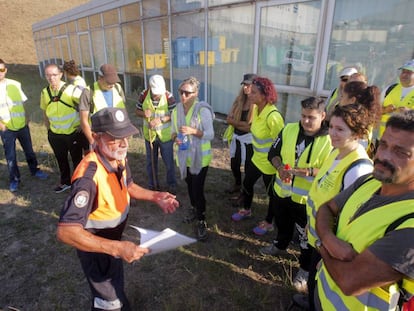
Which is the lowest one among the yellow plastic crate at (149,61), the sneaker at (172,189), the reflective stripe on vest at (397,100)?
the sneaker at (172,189)

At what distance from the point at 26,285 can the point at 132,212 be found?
1678 mm

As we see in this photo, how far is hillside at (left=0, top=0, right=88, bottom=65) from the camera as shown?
32312mm

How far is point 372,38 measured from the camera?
5301 mm

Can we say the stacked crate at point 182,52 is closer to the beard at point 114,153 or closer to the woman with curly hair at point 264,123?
the woman with curly hair at point 264,123

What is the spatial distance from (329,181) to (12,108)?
4.97 m

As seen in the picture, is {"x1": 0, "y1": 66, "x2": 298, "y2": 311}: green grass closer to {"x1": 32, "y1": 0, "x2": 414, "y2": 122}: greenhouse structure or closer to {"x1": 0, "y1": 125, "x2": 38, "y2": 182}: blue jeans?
{"x1": 0, "y1": 125, "x2": 38, "y2": 182}: blue jeans

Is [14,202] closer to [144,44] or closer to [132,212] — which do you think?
[132,212]

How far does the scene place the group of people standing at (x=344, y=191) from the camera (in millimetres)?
1222

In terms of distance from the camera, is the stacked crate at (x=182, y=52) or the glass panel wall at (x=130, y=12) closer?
the stacked crate at (x=182, y=52)

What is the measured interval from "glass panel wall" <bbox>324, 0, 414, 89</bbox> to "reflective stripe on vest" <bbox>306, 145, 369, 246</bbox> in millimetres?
4184

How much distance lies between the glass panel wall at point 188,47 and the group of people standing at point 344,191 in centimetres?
560

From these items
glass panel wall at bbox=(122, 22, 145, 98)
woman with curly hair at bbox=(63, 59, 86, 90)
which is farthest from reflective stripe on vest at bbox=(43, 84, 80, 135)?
glass panel wall at bbox=(122, 22, 145, 98)

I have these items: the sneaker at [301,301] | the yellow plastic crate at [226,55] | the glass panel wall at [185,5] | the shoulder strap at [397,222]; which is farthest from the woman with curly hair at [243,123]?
the glass panel wall at [185,5]

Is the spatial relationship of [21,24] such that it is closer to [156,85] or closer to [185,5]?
[185,5]
